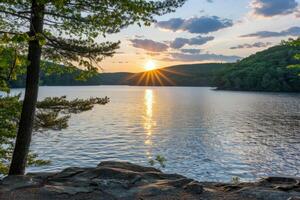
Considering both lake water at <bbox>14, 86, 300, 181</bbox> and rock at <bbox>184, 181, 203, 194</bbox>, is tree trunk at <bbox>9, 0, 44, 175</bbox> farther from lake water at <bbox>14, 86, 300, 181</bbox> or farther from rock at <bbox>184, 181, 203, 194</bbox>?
lake water at <bbox>14, 86, 300, 181</bbox>

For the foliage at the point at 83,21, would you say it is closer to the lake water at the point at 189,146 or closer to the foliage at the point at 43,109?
the foliage at the point at 43,109

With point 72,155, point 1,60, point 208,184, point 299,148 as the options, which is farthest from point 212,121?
point 1,60

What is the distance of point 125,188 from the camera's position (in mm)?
13977

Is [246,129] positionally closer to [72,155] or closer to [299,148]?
[299,148]

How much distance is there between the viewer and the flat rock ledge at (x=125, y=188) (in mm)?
12992

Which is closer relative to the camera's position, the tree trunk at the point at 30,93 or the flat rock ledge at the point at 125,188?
the flat rock ledge at the point at 125,188

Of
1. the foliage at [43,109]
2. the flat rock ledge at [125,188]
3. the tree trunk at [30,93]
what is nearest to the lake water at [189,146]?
the foliage at [43,109]

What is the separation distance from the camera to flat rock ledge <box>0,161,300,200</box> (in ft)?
42.6

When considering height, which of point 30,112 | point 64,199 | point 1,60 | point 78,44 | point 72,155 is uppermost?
point 78,44

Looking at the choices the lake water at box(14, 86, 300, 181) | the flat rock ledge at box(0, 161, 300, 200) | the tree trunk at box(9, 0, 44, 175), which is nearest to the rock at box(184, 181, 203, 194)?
the flat rock ledge at box(0, 161, 300, 200)

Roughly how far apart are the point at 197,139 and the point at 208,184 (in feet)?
125

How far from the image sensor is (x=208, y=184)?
51.9 feet

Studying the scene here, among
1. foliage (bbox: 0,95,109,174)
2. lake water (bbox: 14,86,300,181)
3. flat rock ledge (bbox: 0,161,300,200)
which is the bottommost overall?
lake water (bbox: 14,86,300,181)

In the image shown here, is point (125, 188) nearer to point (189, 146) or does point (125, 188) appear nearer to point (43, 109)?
point (43, 109)
